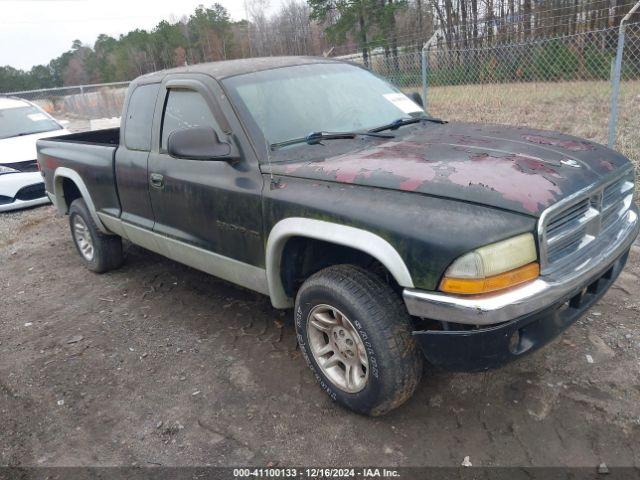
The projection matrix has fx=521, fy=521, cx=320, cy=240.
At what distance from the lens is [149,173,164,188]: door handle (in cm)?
366

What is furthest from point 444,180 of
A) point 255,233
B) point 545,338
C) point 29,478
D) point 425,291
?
point 29,478

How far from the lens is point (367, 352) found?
2545mm

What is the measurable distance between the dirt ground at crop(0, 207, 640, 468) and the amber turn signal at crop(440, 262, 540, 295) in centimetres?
89

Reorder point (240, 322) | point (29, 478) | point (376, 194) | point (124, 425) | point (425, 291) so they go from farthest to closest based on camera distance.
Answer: point (240, 322) → point (124, 425) → point (29, 478) → point (376, 194) → point (425, 291)

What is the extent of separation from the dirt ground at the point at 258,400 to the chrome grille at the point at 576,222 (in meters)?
0.88

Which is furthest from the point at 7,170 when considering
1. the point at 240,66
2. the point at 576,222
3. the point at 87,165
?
the point at 576,222

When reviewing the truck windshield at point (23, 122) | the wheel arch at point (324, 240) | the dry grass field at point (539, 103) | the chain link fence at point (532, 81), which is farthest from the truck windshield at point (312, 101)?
the truck windshield at point (23, 122)

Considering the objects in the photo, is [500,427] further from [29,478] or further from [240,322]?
[29,478]

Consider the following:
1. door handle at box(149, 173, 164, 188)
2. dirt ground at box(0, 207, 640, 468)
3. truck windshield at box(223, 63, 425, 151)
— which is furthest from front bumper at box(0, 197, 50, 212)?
truck windshield at box(223, 63, 425, 151)

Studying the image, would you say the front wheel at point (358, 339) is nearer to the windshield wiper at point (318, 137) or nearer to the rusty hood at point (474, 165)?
the rusty hood at point (474, 165)

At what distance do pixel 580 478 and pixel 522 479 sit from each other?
0.82 feet

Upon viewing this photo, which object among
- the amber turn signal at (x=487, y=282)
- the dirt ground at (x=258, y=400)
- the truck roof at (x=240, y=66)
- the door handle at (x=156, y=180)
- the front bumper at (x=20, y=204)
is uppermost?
the truck roof at (x=240, y=66)

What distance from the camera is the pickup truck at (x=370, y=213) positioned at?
2191mm

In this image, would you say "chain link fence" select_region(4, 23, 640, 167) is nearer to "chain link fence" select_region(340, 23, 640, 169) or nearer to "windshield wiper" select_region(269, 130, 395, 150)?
"chain link fence" select_region(340, 23, 640, 169)
